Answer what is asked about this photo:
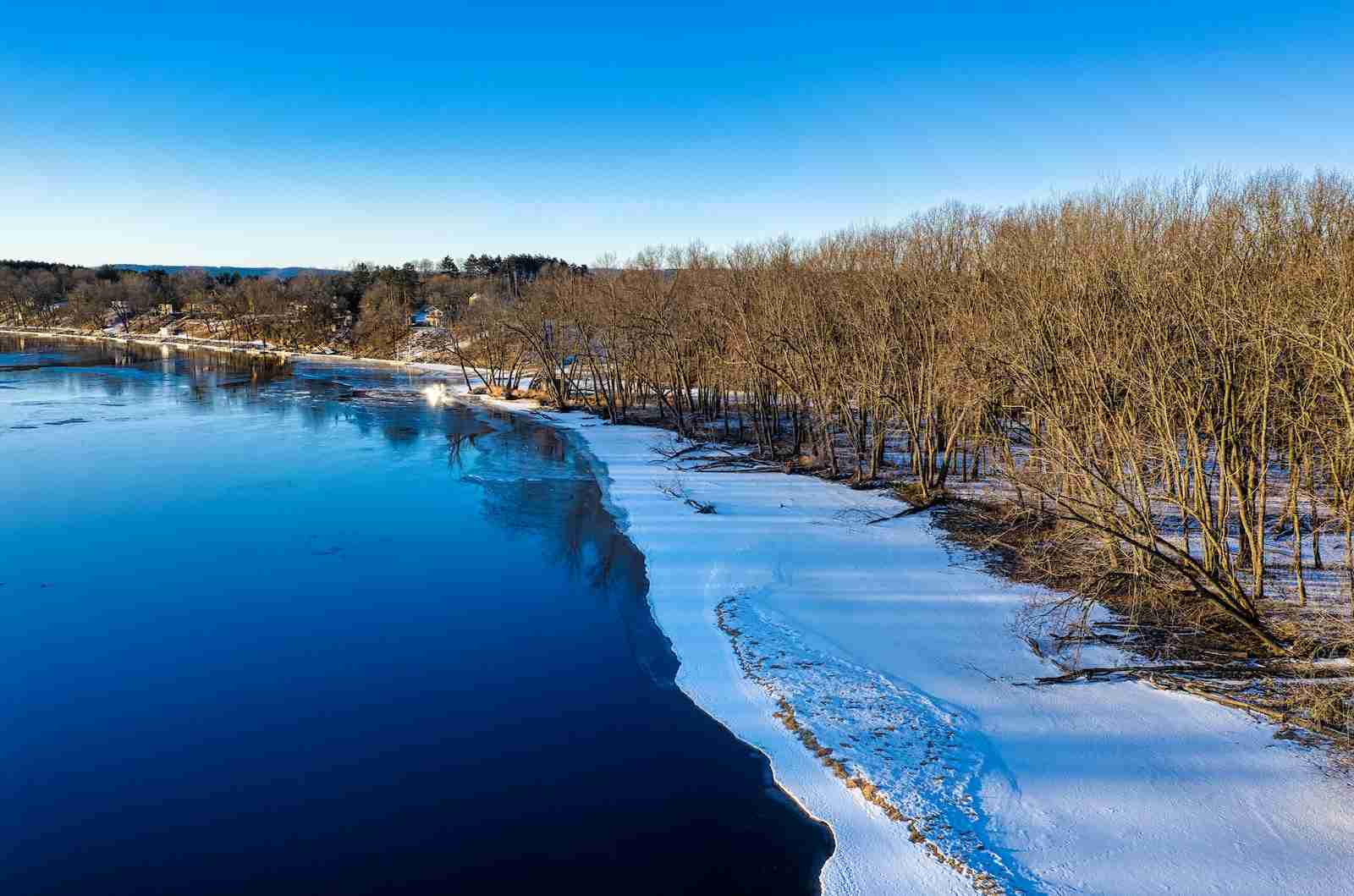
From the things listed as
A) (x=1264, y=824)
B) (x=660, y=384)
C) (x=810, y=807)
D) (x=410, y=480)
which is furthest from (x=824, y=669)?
(x=660, y=384)

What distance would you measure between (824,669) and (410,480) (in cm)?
1864

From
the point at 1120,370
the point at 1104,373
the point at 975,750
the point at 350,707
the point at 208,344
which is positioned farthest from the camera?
the point at 208,344

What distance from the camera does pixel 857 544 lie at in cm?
1805

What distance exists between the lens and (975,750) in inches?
378

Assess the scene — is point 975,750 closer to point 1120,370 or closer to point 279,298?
point 1120,370

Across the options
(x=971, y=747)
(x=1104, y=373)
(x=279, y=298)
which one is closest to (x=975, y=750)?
(x=971, y=747)

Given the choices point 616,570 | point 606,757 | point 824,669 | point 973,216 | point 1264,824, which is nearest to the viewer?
point 1264,824

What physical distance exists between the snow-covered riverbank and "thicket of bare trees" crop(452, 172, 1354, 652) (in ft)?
7.96

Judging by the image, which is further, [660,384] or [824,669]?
[660,384]

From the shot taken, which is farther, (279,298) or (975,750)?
(279,298)

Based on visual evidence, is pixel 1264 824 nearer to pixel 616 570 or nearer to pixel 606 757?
pixel 606 757

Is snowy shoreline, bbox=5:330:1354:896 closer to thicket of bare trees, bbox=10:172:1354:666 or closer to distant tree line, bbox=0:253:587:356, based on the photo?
thicket of bare trees, bbox=10:172:1354:666

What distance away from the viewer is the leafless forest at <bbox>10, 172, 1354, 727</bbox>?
11688 millimetres

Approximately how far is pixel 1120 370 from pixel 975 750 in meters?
7.53
